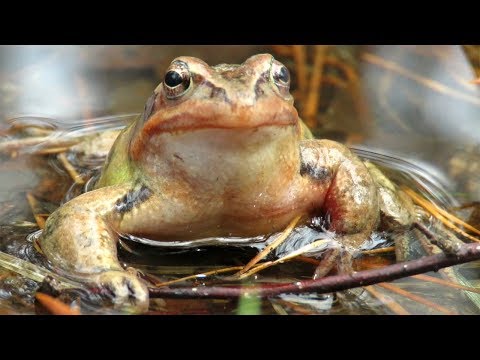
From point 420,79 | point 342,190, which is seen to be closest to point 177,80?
point 342,190

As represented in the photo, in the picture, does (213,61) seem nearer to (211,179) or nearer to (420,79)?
(420,79)

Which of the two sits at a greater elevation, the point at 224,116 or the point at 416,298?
the point at 224,116

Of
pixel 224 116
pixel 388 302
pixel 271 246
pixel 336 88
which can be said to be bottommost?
pixel 388 302

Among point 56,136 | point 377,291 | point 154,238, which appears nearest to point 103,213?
point 154,238

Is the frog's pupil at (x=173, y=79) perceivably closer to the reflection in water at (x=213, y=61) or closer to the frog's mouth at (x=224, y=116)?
the frog's mouth at (x=224, y=116)

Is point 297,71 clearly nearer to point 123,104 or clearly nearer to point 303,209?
point 123,104

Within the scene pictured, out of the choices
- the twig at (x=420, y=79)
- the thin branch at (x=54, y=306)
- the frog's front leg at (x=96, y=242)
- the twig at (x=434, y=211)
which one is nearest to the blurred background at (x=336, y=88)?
the twig at (x=420, y=79)

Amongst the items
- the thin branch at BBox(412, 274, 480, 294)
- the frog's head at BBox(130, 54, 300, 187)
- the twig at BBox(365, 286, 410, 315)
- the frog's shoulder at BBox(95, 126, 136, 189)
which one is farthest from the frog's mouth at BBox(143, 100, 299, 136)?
the thin branch at BBox(412, 274, 480, 294)
